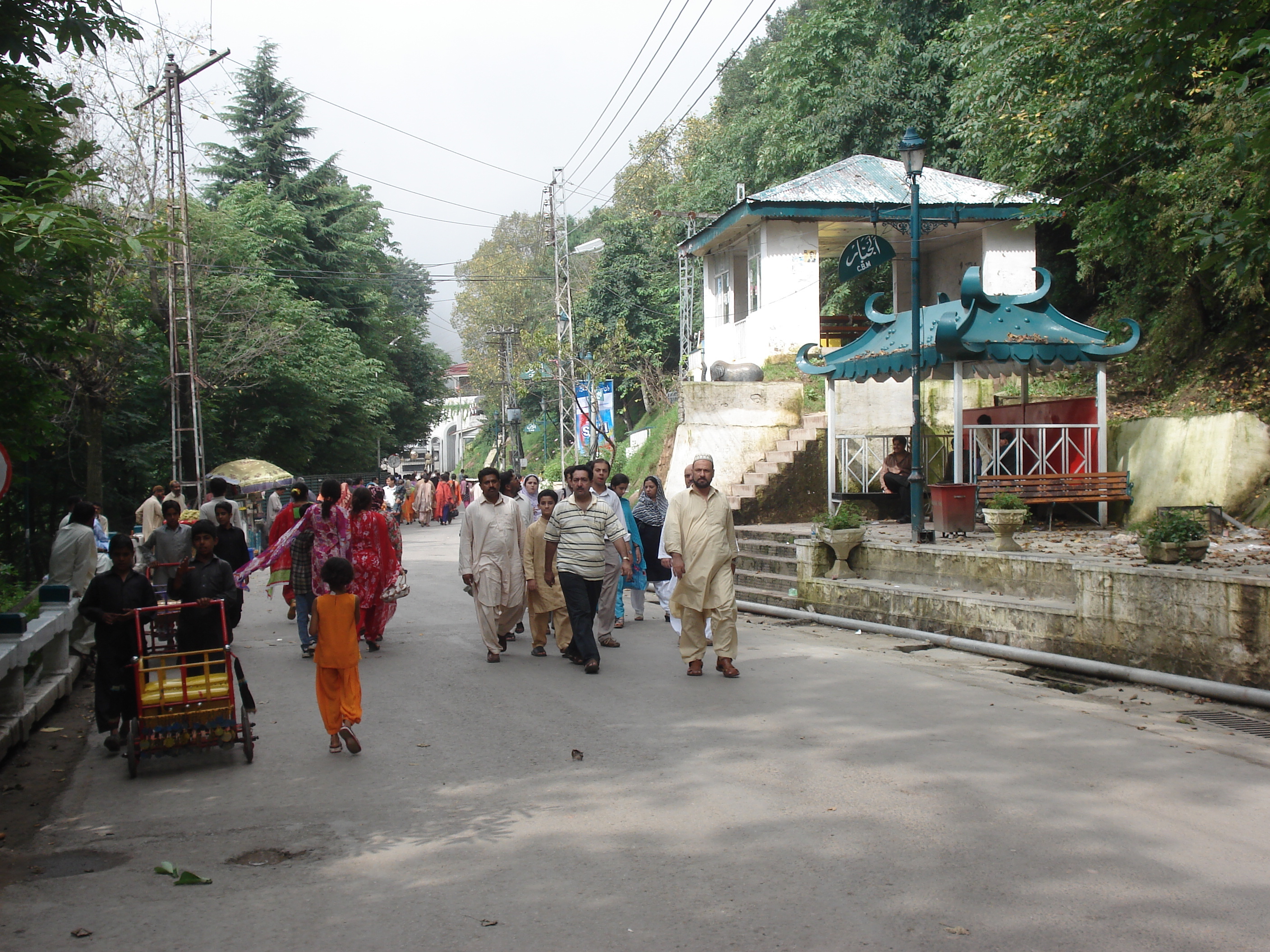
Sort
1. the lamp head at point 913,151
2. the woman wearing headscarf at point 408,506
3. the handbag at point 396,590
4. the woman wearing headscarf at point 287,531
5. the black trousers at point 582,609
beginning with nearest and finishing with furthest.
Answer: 1. the black trousers at point 582,609
2. the handbag at point 396,590
3. the woman wearing headscarf at point 287,531
4. the lamp head at point 913,151
5. the woman wearing headscarf at point 408,506

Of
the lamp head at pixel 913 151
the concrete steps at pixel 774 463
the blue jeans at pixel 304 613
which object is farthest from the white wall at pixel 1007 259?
the blue jeans at pixel 304 613

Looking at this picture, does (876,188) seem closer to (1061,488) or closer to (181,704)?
(1061,488)

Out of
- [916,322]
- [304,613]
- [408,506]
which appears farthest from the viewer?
[408,506]

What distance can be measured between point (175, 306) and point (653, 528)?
526 inches

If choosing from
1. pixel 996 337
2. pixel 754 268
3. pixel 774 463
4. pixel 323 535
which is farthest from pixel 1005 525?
pixel 754 268

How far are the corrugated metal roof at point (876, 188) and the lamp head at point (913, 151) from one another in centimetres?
882

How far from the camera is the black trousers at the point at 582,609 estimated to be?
9.12 m

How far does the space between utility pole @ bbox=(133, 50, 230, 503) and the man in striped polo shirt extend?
482 inches

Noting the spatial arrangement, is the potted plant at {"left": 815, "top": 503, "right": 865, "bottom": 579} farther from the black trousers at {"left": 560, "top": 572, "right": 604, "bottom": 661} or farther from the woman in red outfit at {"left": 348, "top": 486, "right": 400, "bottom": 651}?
the woman in red outfit at {"left": 348, "top": 486, "right": 400, "bottom": 651}

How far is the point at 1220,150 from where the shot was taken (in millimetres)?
12492

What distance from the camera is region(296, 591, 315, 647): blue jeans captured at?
406 inches

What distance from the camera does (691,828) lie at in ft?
16.3

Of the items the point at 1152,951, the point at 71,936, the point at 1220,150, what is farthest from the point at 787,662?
the point at 1220,150

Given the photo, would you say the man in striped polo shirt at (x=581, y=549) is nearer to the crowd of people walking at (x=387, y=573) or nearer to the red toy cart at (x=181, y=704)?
the crowd of people walking at (x=387, y=573)
